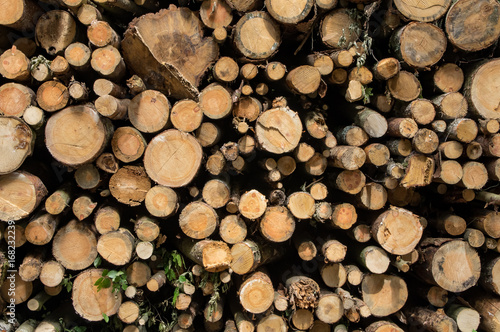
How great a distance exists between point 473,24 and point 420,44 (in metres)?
0.45

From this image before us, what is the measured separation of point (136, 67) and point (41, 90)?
27.1 inches

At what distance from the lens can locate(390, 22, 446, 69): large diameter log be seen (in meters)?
2.70

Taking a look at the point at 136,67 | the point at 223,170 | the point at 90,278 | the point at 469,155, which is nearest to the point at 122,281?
the point at 90,278

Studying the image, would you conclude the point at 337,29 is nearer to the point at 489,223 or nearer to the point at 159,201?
the point at 159,201

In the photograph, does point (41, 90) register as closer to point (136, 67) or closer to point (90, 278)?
point (136, 67)

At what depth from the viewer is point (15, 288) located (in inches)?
106

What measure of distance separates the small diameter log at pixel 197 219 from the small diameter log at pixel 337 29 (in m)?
1.61

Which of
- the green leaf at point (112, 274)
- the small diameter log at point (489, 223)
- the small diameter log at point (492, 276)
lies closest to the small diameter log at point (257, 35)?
the green leaf at point (112, 274)

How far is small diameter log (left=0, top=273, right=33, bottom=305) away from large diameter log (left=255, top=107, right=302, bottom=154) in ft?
7.10

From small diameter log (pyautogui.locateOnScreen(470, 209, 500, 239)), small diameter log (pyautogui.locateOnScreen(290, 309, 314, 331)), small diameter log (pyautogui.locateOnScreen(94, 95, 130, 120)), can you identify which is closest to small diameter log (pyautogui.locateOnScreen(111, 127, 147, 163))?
small diameter log (pyautogui.locateOnScreen(94, 95, 130, 120))

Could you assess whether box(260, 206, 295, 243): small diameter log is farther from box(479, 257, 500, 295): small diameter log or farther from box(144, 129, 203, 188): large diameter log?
box(479, 257, 500, 295): small diameter log

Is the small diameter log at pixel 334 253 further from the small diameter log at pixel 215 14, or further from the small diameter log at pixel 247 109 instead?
the small diameter log at pixel 215 14

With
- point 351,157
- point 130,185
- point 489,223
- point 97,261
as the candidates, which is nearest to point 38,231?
point 97,261

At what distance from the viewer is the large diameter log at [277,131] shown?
8.41ft
